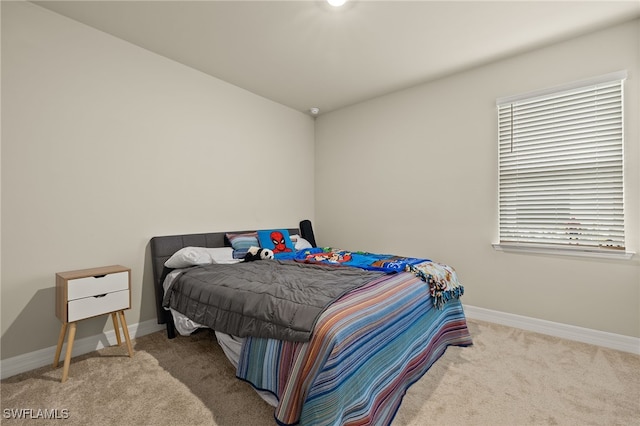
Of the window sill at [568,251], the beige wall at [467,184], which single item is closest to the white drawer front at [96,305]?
the beige wall at [467,184]

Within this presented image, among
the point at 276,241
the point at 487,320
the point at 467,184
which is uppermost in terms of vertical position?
the point at 467,184

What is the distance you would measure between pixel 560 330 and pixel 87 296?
4015 mm

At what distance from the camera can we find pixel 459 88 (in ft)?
11.0

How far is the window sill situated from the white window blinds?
1.8 inches

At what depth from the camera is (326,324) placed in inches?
58.2

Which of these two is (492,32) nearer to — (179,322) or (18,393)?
(179,322)

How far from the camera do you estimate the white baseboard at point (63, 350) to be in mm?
2123

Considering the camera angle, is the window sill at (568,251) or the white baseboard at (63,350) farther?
the window sill at (568,251)

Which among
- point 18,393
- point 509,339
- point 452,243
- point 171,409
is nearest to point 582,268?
point 509,339

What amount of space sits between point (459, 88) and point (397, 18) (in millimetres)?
1345

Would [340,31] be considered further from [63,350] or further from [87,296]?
[63,350]

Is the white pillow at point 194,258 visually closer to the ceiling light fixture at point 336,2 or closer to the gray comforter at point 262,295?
the gray comforter at point 262,295

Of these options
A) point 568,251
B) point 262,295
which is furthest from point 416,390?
point 568,251

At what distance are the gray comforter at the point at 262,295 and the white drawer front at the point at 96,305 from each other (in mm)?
346
